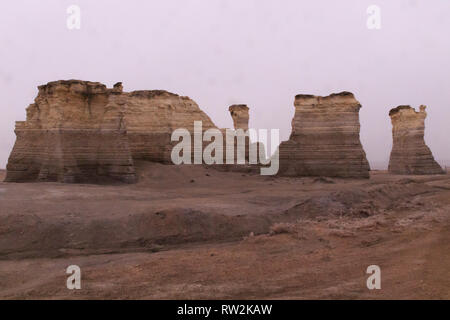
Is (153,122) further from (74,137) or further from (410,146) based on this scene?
(410,146)

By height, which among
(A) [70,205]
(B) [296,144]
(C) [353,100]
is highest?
(C) [353,100]

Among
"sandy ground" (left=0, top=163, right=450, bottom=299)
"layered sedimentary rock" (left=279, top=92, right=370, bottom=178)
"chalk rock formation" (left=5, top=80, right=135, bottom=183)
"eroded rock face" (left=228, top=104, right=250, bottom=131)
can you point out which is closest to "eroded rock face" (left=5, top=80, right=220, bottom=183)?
"chalk rock formation" (left=5, top=80, right=135, bottom=183)

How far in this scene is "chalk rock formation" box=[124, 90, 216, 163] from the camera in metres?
19.6

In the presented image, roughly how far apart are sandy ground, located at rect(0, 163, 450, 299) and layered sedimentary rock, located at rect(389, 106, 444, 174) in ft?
51.2

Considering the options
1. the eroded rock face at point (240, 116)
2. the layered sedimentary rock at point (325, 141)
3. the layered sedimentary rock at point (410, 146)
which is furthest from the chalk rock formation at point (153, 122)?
the layered sedimentary rock at point (410, 146)

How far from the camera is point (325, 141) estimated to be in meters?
19.0

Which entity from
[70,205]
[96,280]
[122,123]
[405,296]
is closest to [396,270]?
[405,296]

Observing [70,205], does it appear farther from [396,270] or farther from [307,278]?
[396,270]

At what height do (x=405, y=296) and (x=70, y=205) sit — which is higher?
(x=70, y=205)

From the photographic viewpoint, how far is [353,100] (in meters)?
19.0

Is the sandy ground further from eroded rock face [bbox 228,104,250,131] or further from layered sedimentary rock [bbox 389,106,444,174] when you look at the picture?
eroded rock face [bbox 228,104,250,131]
